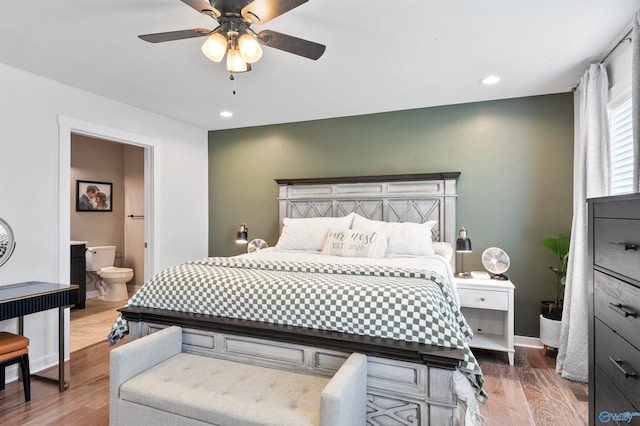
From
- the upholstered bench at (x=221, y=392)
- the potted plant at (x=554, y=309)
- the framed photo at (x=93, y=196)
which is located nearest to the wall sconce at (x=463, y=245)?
the potted plant at (x=554, y=309)

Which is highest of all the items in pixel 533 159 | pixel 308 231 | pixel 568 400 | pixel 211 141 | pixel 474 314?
pixel 211 141

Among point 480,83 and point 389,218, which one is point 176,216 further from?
point 480,83

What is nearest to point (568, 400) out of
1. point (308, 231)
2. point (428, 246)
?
point (428, 246)

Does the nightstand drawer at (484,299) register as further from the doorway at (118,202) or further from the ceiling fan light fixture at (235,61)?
the doorway at (118,202)

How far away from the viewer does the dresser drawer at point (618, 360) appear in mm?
1155

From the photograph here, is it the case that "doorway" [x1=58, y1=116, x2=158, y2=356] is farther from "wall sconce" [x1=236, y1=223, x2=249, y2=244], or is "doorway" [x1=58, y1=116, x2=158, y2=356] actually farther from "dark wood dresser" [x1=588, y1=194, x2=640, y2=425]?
"dark wood dresser" [x1=588, y1=194, x2=640, y2=425]

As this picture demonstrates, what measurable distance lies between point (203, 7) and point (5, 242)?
2477 mm

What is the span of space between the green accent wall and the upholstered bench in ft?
8.40

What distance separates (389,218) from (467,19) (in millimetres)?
2158

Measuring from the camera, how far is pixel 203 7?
1648 mm

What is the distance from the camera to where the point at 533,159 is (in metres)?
3.37

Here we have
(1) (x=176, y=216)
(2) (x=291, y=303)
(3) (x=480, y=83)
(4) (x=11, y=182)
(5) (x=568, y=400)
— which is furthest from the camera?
(1) (x=176, y=216)

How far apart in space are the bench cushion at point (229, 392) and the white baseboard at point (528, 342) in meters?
2.58

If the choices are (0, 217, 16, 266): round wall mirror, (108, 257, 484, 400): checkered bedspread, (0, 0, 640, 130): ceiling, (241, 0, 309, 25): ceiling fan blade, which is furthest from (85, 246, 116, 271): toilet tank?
(241, 0, 309, 25): ceiling fan blade
